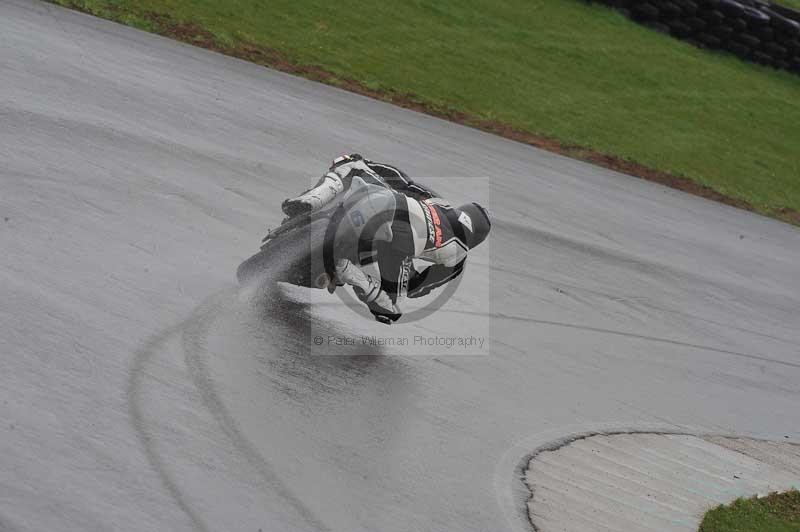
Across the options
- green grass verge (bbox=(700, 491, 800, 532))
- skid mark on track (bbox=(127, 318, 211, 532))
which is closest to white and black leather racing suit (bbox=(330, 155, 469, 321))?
skid mark on track (bbox=(127, 318, 211, 532))

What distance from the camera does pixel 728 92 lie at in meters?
23.5

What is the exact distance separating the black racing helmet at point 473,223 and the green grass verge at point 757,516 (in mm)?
2762

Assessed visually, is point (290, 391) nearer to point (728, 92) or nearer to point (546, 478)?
point (546, 478)

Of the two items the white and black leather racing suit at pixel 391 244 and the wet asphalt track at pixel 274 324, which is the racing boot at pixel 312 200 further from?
the wet asphalt track at pixel 274 324

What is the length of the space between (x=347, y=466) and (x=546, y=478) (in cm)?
150

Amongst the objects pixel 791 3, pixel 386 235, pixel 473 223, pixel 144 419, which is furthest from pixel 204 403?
pixel 791 3

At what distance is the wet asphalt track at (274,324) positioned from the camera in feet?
17.8

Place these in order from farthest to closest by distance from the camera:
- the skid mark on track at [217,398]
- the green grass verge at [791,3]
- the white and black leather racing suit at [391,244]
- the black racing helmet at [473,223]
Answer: the green grass verge at [791,3] < the black racing helmet at [473,223] < the white and black leather racing suit at [391,244] < the skid mark on track at [217,398]

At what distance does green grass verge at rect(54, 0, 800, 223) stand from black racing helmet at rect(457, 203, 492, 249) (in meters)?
8.27

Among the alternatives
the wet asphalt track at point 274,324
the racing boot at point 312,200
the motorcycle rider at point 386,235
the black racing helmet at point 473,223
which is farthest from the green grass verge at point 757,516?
the racing boot at point 312,200

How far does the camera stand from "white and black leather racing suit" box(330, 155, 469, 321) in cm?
733

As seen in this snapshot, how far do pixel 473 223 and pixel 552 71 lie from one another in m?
13.2

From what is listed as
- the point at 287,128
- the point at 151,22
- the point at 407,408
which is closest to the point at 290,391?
Answer: the point at 407,408

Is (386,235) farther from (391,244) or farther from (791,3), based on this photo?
(791,3)
